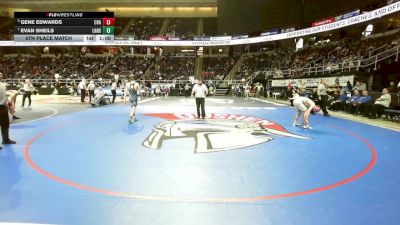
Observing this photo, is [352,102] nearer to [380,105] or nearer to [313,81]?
[380,105]

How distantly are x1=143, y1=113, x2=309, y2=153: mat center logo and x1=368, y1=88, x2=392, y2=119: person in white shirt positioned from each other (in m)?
4.98

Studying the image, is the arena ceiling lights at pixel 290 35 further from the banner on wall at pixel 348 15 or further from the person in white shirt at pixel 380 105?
the person in white shirt at pixel 380 105

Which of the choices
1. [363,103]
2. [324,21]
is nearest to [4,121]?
[363,103]

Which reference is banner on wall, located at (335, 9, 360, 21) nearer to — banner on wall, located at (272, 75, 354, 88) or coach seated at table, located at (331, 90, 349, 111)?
banner on wall, located at (272, 75, 354, 88)

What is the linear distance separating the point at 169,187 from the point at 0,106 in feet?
17.5

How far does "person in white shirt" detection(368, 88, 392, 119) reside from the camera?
13516 mm

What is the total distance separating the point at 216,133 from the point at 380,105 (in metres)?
8.00

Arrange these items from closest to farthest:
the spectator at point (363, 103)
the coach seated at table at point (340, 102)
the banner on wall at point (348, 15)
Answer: the spectator at point (363, 103) < the coach seated at table at point (340, 102) < the banner on wall at point (348, 15)

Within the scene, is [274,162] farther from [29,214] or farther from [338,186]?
[29,214]
